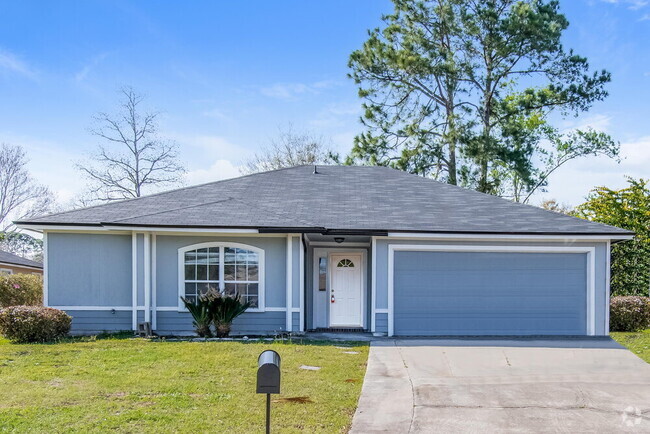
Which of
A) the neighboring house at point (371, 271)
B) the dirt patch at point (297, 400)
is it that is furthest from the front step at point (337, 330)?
the dirt patch at point (297, 400)

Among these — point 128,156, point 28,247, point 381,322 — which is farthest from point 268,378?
point 28,247

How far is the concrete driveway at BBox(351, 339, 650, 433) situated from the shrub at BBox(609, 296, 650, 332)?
3452 mm

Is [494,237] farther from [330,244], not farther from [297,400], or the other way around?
[297,400]

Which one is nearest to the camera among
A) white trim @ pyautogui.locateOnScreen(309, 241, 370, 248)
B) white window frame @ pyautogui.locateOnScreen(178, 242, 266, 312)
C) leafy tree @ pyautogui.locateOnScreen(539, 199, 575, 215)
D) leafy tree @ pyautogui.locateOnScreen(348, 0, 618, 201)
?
white window frame @ pyautogui.locateOnScreen(178, 242, 266, 312)

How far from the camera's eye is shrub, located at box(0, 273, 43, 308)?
16.4m

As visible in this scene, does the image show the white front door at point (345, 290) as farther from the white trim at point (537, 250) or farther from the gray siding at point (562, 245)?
the white trim at point (537, 250)

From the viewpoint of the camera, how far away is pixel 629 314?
13.6 metres

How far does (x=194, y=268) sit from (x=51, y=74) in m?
10.3

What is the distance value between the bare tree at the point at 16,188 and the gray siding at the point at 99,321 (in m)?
27.7

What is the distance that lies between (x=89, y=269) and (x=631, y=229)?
50.3ft

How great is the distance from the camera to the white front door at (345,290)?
529 inches

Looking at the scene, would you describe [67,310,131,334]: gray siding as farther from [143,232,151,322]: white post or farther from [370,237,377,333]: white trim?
[370,237,377,333]: white trim

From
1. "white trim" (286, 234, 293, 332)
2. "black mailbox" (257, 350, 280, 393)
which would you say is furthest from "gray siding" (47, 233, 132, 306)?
"black mailbox" (257, 350, 280, 393)

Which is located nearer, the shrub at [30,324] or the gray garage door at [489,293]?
the shrub at [30,324]
